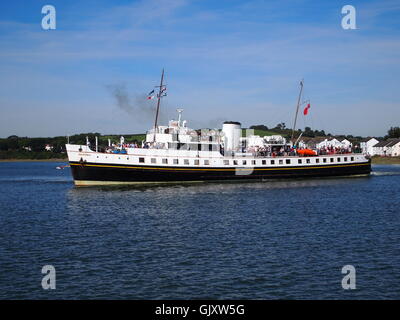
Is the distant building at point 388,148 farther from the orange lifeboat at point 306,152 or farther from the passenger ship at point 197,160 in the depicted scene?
the orange lifeboat at point 306,152

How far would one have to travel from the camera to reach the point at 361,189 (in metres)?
57.2

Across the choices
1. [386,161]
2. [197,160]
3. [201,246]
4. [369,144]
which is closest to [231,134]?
[197,160]

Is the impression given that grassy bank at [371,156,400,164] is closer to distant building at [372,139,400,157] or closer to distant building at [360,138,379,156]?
distant building at [372,139,400,157]

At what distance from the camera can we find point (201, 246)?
1051 inches

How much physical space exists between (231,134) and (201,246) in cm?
4694

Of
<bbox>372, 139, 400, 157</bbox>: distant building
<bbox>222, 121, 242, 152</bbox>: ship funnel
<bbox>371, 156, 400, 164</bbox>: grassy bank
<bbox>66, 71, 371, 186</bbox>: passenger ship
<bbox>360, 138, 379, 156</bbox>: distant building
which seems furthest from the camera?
<bbox>360, 138, 379, 156</bbox>: distant building

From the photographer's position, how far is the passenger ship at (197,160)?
192 ft

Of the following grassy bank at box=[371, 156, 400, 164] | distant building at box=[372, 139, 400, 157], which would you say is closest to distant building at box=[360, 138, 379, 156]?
distant building at box=[372, 139, 400, 157]

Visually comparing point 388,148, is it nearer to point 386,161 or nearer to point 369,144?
point 369,144

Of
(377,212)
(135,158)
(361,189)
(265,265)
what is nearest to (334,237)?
(265,265)

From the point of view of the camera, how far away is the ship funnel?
7212cm

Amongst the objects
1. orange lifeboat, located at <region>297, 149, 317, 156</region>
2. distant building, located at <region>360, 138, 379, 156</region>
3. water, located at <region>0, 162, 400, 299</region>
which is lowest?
water, located at <region>0, 162, 400, 299</region>

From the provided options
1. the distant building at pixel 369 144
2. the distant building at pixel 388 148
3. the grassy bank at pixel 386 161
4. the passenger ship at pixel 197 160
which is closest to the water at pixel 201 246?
the passenger ship at pixel 197 160
